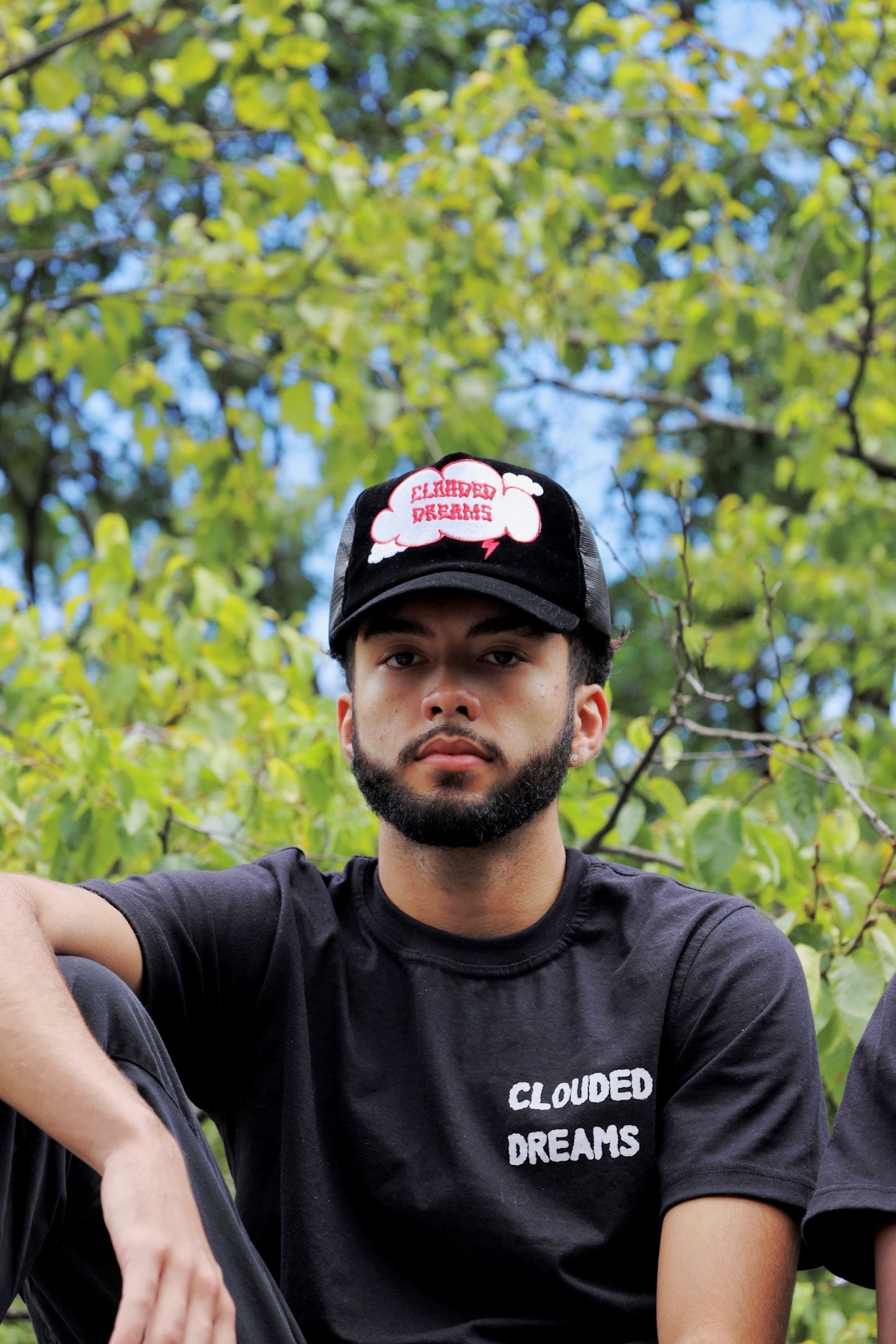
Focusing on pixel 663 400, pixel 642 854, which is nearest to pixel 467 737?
pixel 642 854

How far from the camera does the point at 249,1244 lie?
182 cm

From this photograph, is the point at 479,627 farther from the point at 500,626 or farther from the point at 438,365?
the point at 438,365

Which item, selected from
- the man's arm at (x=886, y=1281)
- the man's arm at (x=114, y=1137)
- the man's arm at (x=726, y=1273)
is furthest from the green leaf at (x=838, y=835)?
the man's arm at (x=114, y=1137)

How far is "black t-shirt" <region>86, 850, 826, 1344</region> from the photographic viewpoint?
1977mm

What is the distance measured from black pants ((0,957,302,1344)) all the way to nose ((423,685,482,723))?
1.94ft

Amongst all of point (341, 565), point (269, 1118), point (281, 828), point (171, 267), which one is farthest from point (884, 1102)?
point (171, 267)

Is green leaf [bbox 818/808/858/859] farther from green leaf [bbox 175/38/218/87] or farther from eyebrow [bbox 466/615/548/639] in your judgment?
green leaf [bbox 175/38/218/87]

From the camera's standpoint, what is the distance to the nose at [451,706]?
7.22ft

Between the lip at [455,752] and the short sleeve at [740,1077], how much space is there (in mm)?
395

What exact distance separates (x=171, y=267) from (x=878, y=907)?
383cm

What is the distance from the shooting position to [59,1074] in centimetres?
170

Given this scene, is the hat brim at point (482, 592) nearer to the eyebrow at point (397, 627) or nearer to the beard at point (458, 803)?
the eyebrow at point (397, 627)

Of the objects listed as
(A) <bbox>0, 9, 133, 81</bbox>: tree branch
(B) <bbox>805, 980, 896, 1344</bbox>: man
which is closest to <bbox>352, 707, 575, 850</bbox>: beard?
(B) <bbox>805, 980, 896, 1344</bbox>: man

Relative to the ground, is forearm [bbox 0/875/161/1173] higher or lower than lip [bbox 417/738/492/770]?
lower
